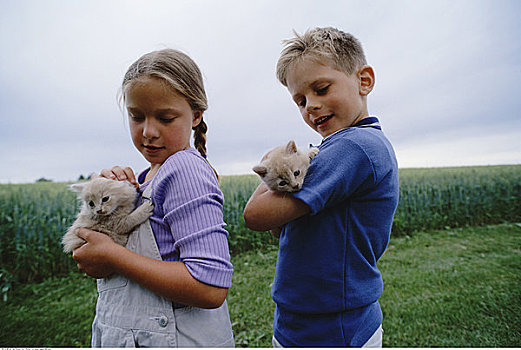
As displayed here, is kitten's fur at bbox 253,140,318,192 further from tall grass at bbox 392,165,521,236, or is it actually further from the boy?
tall grass at bbox 392,165,521,236

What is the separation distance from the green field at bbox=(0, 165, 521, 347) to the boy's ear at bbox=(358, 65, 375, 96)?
362 cm

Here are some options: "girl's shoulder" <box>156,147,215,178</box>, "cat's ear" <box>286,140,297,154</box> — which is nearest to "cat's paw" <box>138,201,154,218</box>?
"girl's shoulder" <box>156,147,215,178</box>

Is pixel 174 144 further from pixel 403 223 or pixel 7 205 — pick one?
pixel 403 223

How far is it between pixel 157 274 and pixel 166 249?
0.15 m

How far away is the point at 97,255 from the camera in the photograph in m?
1.38

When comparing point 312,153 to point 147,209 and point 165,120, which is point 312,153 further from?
point 147,209

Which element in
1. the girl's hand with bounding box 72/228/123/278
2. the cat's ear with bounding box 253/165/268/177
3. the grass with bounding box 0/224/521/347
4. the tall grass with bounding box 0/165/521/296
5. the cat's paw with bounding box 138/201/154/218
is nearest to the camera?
the girl's hand with bounding box 72/228/123/278

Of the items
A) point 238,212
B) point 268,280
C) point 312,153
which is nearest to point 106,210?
point 312,153

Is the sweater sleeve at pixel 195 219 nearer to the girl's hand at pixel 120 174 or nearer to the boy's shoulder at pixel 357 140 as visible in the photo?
the girl's hand at pixel 120 174

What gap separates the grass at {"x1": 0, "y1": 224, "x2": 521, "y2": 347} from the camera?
168 inches

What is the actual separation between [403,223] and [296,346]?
926 centimetres

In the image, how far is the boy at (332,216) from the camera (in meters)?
1.37

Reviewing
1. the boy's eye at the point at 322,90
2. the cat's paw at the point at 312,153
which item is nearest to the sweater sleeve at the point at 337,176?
the cat's paw at the point at 312,153

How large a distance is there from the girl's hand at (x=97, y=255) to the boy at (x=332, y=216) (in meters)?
0.62
